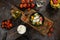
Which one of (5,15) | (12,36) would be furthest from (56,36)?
(5,15)

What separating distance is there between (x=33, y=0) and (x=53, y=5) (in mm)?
214

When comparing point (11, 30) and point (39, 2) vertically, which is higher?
point (39, 2)

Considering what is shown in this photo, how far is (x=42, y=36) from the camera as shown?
1504 millimetres

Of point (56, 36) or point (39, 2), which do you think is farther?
point (39, 2)

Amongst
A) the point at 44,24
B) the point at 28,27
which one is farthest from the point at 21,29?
the point at 44,24

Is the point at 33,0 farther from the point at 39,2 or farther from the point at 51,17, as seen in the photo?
the point at 51,17

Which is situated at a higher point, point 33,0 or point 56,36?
point 33,0

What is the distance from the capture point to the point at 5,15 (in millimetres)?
1625

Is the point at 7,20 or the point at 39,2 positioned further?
the point at 39,2

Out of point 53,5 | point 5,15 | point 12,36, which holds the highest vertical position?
point 53,5

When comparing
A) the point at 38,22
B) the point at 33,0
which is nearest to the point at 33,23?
the point at 38,22

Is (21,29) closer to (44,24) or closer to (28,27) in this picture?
(28,27)

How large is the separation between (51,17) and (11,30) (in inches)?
16.0

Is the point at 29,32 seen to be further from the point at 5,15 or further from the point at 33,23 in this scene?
the point at 5,15
